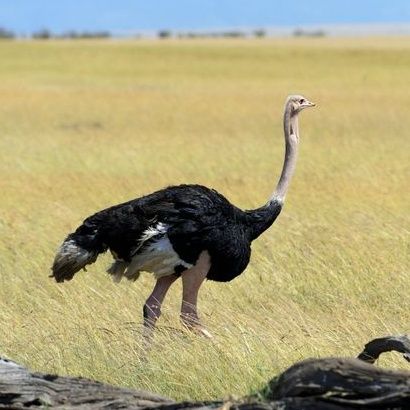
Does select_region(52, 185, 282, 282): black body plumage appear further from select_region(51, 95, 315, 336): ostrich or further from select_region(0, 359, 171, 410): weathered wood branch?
select_region(0, 359, 171, 410): weathered wood branch

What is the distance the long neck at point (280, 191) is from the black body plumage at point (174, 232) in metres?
0.26

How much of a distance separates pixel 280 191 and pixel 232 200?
7368 mm

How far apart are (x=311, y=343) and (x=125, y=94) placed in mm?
30181

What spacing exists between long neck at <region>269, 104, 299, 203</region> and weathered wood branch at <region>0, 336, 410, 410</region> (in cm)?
266

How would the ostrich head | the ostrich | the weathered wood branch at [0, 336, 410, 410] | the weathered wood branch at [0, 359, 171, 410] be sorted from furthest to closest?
the ostrich head
the ostrich
the weathered wood branch at [0, 359, 171, 410]
the weathered wood branch at [0, 336, 410, 410]

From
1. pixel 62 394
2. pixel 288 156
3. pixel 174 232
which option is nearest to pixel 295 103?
pixel 288 156

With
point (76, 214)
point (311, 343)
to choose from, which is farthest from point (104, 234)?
point (76, 214)

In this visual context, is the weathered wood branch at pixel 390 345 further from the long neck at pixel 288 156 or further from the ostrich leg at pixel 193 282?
the long neck at pixel 288 156

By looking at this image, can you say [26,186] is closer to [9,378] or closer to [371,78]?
[9,378]

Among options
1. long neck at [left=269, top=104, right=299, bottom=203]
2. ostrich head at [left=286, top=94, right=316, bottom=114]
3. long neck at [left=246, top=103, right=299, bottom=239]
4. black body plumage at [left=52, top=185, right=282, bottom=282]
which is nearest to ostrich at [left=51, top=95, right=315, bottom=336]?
black body plumage at [left=52, top=185, right=282, bottom=282]

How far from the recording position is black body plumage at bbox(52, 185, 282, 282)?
7.16 meters

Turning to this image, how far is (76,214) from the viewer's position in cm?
1351

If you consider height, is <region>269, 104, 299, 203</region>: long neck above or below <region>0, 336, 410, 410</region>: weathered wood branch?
above

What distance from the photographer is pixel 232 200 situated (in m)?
15.2
